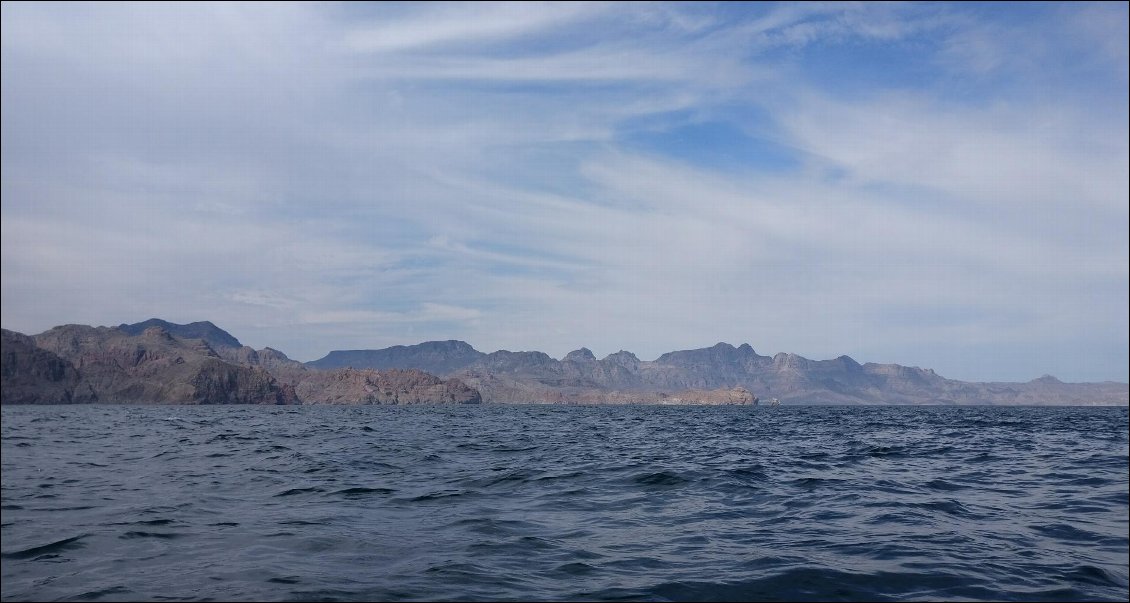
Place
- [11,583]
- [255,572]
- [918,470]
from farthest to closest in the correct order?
[918,470]
[255,572]
[11,583]

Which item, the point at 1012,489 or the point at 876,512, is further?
the point at 1012,489

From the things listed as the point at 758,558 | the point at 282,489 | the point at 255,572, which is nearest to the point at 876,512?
the point at 758,558

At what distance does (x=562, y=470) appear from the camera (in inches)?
1129

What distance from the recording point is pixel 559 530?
55.6ft

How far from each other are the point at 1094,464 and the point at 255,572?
106 feet

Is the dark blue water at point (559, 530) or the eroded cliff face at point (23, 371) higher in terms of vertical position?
the eroded cliff face at point (23, 371)

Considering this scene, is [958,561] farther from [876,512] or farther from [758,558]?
[876,512]

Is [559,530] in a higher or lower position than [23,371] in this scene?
lower

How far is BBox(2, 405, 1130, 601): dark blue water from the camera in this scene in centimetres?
1190

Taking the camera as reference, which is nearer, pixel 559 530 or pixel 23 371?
pixel 23 371

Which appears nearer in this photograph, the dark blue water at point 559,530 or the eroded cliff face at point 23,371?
the eroded cliff face at point 23,371

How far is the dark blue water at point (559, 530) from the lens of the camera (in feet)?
39.0

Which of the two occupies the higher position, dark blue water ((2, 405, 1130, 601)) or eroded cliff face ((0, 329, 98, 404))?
eroded cliff face ((0, 329, 98, 404))

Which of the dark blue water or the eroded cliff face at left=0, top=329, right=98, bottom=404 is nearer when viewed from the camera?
the eroded cliff face at left=0, top=329, right=98, bottom=404
